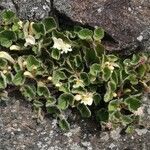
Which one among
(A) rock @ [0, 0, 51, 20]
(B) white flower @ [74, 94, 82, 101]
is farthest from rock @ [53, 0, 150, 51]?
(B) white flower @ [74, 94, 82, 101]

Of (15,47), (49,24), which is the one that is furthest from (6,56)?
(49,24)

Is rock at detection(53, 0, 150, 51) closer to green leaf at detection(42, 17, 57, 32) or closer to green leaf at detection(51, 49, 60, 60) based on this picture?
green leaf at detection(42, 17, 57, 32)

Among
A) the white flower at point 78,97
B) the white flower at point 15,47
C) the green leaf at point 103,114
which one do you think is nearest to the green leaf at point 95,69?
the white flower at point 78,97

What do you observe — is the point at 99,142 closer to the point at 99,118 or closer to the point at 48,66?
the point at 99,118

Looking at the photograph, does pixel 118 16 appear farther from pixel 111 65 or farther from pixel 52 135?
pixel 52 135

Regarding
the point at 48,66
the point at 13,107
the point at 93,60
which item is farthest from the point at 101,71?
the point at 13,107

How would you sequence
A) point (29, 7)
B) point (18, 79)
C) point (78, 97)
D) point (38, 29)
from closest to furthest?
point (78, 97) → point (18, 79) → point (38, 29) → point (29, 7)
